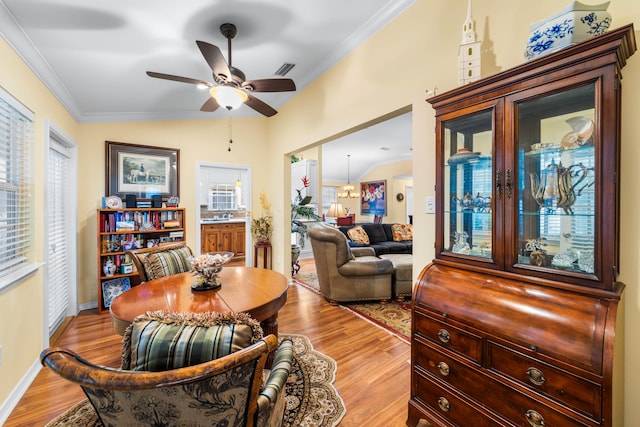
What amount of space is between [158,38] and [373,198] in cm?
840

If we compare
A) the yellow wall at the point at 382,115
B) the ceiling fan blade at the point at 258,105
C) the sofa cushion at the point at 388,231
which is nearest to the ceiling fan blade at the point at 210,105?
the ceiling fan blade at the point at 258,105

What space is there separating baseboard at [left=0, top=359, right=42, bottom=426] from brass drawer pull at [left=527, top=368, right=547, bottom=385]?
9.67 ft

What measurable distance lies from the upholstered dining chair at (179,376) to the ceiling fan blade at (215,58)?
1.78 m

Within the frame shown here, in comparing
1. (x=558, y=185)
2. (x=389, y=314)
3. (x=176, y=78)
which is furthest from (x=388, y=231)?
(x=176, y=78)

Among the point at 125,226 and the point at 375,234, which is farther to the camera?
the point at 375,234

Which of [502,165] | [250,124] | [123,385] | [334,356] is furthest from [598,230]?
[250,124]

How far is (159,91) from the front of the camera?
3.24 metres

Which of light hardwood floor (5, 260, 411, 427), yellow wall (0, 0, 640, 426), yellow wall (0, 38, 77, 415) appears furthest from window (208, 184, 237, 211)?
yellow wall (0, 38, 77, 415)

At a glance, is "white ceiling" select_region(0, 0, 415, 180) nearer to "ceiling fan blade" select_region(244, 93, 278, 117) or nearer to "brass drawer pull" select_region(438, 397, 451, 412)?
Result: "ceiling fan blade" select_region(244, 93, 278, 117)

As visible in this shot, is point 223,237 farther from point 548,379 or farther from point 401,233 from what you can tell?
point 548,379

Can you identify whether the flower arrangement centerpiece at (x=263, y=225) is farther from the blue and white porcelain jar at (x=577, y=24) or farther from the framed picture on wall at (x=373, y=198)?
the framed picture on wall at (x=373, y=198)

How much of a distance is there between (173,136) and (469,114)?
4087mm

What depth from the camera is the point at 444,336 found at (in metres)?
1.49

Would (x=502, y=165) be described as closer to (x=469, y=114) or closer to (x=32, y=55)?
(x=469, y=114)
